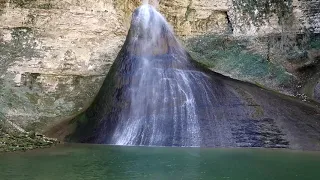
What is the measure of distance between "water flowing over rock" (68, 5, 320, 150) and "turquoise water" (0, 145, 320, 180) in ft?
6.48

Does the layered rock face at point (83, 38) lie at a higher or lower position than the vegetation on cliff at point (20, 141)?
higher

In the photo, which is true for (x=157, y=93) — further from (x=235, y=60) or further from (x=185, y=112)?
(x=235, y=60)

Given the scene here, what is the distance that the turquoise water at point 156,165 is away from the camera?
728 centimetres

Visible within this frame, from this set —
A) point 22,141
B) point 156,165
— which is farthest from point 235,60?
point 156,165

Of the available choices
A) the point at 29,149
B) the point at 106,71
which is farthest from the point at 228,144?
the point at 106,71

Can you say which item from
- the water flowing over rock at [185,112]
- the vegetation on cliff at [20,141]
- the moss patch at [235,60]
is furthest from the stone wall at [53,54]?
the moss patch at [235,60]

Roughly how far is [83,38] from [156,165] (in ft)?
38.7

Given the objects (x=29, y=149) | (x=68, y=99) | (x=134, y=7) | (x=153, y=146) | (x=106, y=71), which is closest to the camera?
(x=29, y=149)

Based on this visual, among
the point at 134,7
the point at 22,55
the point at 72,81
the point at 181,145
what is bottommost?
the point at 181,145

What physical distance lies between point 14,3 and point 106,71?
566 centimetres

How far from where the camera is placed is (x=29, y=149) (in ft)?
38.4

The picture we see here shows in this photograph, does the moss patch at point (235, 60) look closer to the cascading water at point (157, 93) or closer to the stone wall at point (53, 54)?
the cascading water at point (157, 93)

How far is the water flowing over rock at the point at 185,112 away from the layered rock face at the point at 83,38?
1623 mm

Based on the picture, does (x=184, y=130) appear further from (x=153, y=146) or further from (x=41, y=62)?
(x=41, y=62)
